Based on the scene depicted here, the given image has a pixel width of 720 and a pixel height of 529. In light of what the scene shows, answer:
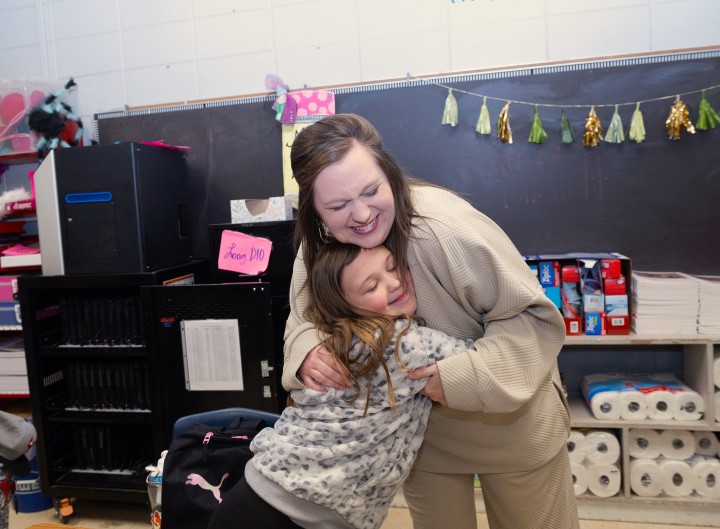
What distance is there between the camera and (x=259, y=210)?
2.46 meters

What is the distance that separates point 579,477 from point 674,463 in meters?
0.36

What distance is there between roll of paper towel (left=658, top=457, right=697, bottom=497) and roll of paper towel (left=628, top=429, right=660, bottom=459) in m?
0.07

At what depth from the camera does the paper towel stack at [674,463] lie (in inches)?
88.7

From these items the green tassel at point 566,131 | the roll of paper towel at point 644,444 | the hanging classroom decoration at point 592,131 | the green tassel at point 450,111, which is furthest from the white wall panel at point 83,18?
the roll of paper towel at point 644,444

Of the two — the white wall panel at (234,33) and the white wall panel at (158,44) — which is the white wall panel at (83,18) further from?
the white wall panel at (234,33)

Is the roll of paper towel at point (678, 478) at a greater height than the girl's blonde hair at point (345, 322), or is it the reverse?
the girl's blonde hair at point (345, 322)

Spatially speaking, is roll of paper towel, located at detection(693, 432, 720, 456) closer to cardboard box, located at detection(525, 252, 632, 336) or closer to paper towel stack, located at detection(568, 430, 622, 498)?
paper towel stack, located at detection(568, 430, 622, 498)

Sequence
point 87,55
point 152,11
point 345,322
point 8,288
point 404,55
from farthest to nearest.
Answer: point 87,55
point 152,11
point 8,288
point 404,55
point 345,322

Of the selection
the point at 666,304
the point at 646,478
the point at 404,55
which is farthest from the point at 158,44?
the point at 646,478

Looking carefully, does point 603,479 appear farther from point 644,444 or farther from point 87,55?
point 87,55

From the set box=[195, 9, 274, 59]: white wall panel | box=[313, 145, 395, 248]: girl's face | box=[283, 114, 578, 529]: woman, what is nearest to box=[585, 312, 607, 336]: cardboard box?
box=[283, 114, 578, 529]: woman

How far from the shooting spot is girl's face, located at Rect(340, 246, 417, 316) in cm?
132

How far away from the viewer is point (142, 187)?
236 cm

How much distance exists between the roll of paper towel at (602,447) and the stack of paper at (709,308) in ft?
1.79
